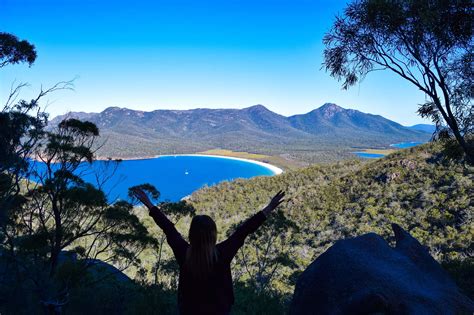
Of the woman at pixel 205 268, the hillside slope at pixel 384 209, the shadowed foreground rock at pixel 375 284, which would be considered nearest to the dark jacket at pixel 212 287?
the woman at pixel 205 268

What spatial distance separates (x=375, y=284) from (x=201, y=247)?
305cm

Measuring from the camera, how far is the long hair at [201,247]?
232 centimetres

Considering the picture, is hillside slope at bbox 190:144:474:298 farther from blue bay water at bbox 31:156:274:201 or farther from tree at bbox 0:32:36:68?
blue bay water at bbox 31:156:274:201

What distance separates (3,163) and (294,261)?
55.6 ft

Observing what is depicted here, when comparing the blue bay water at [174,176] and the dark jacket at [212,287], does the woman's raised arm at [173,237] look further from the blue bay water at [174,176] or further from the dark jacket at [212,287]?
the blue bay water at [174,176]

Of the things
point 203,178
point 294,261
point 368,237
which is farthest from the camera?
point 203,178

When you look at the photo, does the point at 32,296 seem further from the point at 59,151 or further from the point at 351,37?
the point at 351,37

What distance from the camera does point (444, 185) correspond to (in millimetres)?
24953

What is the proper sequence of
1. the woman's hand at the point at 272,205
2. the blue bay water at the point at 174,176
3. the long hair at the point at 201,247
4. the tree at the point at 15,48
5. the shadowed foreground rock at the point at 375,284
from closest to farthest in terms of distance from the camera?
the long hair at the point at 201,247, the woman's hand at the point at 272,205, the shadowed foreground rock at the point at 375,284, the tree at the point at 15,48, the blue bay water at the point at 174,176

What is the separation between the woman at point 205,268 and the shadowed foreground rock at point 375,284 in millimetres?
2333

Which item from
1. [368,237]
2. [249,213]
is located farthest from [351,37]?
[249,213]

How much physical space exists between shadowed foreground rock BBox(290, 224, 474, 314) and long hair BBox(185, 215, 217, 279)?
102 inches

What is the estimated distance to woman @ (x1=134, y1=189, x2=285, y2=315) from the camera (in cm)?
234

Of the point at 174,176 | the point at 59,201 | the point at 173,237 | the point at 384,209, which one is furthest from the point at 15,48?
the point at 174,176
